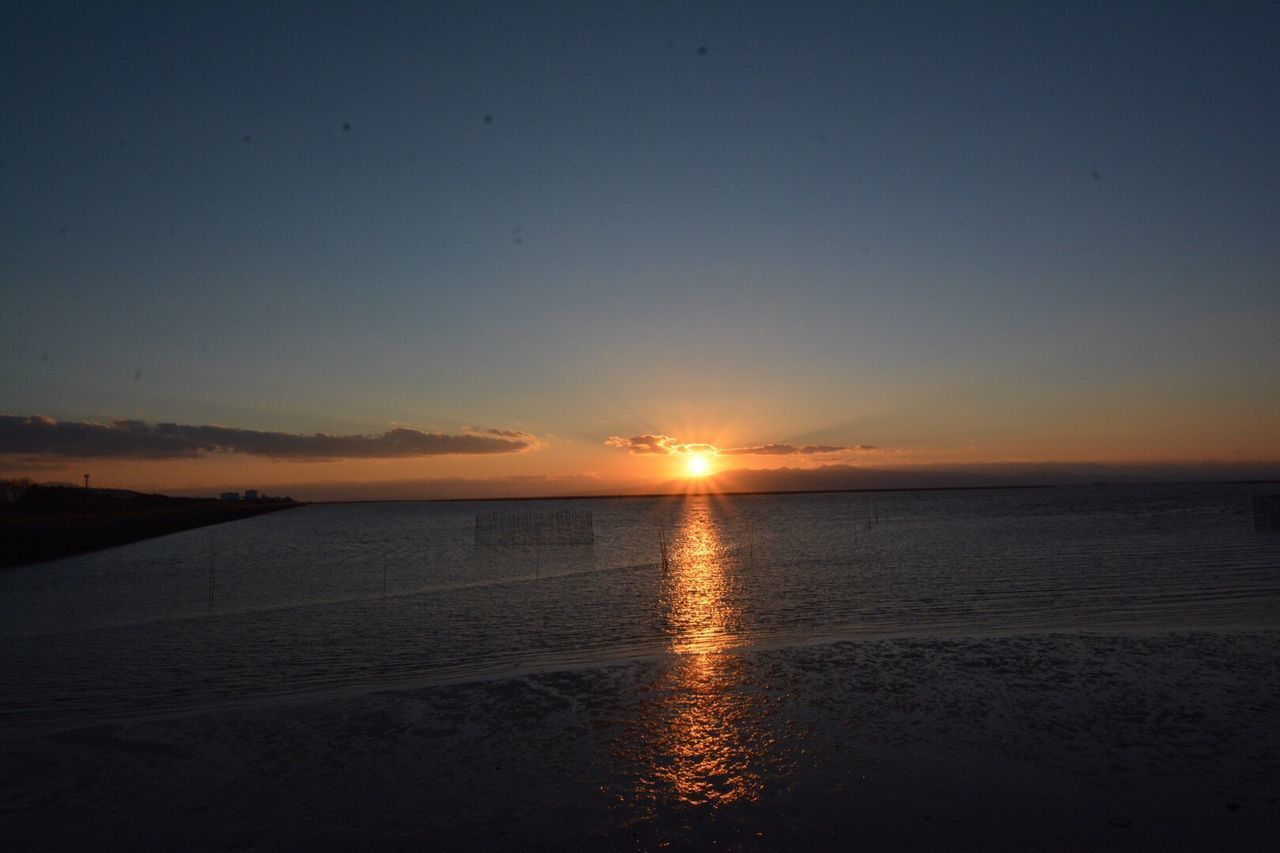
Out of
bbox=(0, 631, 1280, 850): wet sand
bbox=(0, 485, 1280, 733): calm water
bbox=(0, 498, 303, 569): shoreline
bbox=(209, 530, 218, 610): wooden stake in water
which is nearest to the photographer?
bbox=(0, 631, 1280, 850): wet sand

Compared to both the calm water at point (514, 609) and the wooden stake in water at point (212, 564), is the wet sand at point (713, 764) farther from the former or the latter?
the wooden stake in water at point (212, 564)

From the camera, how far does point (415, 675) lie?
18297 mm

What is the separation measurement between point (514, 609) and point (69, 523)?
234 ft

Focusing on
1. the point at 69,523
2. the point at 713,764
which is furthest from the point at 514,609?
the point at 69,523

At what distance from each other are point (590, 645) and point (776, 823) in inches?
514

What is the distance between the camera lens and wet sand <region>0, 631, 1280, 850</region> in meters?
8.98

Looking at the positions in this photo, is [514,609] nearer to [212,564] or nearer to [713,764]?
[713,764]

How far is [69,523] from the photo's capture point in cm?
7544

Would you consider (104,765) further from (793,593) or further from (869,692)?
(793,593)

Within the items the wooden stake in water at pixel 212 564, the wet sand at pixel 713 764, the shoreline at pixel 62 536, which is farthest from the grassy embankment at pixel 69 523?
the wet sand at pixel 713 764

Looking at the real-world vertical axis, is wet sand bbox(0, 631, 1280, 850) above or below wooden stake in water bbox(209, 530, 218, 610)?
above

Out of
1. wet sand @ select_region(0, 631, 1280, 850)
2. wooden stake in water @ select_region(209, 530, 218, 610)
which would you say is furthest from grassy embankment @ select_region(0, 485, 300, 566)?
wet sand @ select_region(0, 631, 1280, 850)

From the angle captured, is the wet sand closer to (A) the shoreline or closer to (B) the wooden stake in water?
(B) the wooden stake in water

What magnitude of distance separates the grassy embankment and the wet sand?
188 feet
